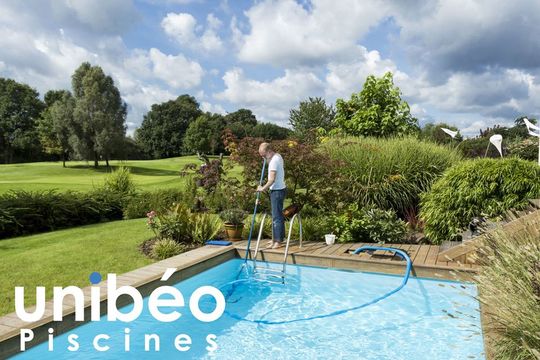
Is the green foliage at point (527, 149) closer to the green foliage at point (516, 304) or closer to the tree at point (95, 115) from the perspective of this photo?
the green foliage at point (516, 304)

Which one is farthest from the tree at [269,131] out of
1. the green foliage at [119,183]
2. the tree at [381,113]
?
the green foliage at [119,183]

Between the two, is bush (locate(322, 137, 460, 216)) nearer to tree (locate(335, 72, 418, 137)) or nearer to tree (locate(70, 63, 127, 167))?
tree (locate(335, 72, 418, 137))

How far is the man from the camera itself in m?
5.89

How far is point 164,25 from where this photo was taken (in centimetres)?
675

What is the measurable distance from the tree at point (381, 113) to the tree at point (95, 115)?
19503 millimetres

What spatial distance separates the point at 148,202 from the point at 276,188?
501 cm

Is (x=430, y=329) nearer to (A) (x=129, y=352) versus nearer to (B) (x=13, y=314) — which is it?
(A) (x=129, y=352)

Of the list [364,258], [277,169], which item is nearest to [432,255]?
[364,258]

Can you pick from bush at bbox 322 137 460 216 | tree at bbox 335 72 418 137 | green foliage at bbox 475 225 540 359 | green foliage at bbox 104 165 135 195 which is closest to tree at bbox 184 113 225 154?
tree at bbox 335 72 418 137

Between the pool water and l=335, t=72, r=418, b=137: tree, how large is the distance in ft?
30.8

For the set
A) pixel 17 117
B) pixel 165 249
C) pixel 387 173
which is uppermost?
pixel 17 117

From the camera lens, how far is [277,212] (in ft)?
19.9

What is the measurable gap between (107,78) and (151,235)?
82.2ft

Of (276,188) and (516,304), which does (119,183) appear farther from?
(516,304)
